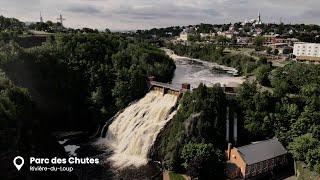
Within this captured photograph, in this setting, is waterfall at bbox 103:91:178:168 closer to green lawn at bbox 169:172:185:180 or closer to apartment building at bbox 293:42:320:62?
green lawn at bbox 169:172:185:180

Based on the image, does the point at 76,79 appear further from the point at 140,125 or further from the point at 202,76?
the point at 202,76

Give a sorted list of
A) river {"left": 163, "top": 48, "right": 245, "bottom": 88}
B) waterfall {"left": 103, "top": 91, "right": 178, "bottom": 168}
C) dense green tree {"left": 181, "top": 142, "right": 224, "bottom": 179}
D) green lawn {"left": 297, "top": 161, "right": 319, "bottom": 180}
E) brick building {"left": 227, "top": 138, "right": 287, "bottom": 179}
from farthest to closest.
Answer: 1. river {"left": 163, "top": 48, "right": 245, "bottom": 88}
2. waterfall {"left": 103, "top": 91, "right": 178, "bottom": 168}
3. brick building {"left": 227, "top": 138, "right": 287, "bottom": 179}
4. dense green tree {"left": 181, "top": 142, "right": 224, "bottom": 179}
5. green lawn {"left": 297, "top": 161, "right": 319, "bottom": 180}

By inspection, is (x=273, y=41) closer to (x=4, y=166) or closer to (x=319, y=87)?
(x=319, y=87)

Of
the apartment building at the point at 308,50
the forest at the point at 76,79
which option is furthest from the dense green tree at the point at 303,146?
the apartment building at the point at 308,50

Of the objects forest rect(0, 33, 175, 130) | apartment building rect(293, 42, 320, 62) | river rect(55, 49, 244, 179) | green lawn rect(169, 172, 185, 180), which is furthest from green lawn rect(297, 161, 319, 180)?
apartment building rect(293, 42, 320, 62)

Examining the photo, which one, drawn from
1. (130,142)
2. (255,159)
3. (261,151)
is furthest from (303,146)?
(130,142)
